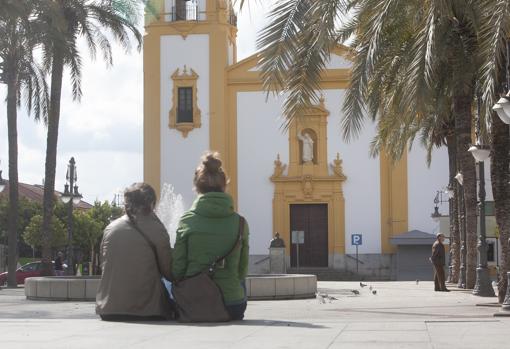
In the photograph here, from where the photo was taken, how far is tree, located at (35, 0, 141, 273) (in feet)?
104

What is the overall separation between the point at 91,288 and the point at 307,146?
3128 cm

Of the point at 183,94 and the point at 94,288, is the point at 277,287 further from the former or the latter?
the point at 183,94

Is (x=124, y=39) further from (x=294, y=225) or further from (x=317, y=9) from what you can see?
(x=317, y=9)

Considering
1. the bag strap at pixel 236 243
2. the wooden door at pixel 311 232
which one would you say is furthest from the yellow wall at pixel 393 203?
the bag strap at pixel 236 243

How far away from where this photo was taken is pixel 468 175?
24766mm

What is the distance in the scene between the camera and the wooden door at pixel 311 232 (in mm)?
49719

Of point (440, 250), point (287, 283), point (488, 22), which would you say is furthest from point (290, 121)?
point (440, 250)

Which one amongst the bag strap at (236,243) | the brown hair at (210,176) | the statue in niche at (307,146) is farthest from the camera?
the statue in niche at (307,146)

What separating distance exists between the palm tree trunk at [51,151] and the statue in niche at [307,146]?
1957 centimetres

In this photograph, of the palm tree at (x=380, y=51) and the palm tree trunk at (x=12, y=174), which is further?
the palm tree trunk at (x=12, y=174)

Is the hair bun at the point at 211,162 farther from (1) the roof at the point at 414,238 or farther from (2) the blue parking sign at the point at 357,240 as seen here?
(2) the blue parking sign at the point at 357,240

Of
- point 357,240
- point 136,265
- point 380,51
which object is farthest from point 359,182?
point 136,265

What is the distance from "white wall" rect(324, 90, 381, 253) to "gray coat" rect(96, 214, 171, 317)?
40366 mm

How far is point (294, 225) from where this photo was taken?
50438mm
